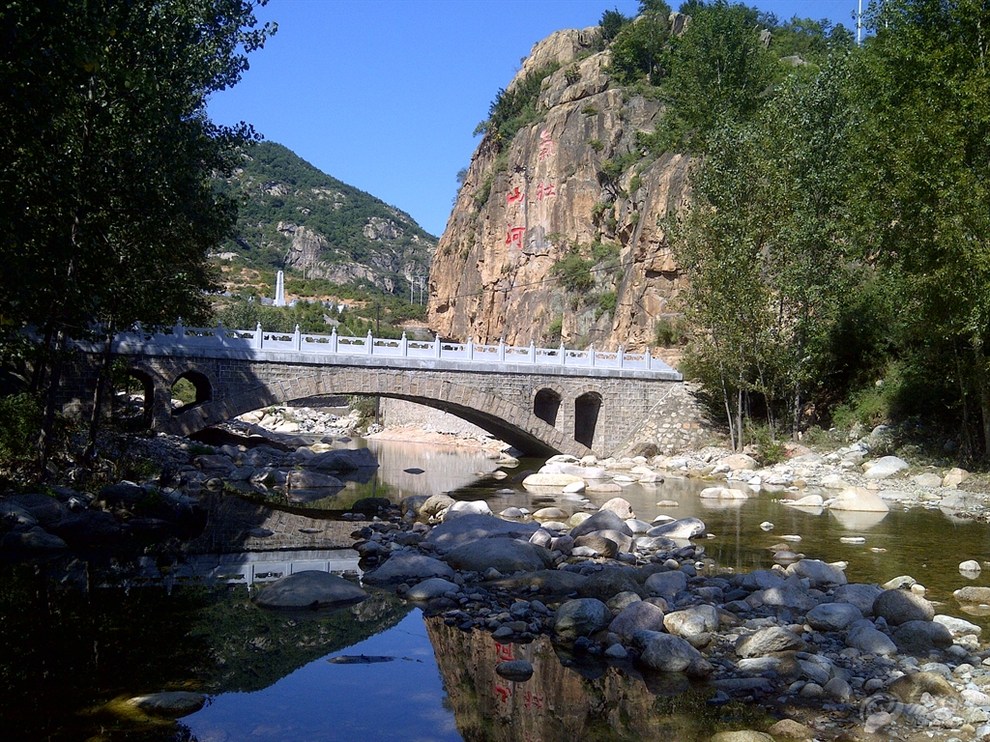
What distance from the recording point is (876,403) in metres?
24.4

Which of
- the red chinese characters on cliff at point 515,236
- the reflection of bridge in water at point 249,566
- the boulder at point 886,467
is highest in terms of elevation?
→ the red chinese characters on cliff at point 515,236

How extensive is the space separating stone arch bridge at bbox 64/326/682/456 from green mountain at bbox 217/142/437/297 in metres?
63.5

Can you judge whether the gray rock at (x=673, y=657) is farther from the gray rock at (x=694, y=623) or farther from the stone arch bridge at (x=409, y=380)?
the stone arch bridge at (x=409, y=380)

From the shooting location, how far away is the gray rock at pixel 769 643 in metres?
7.42

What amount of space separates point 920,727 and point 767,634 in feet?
5.67

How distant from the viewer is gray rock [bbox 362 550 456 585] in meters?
10.6

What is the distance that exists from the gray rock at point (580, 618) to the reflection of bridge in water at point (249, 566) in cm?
396

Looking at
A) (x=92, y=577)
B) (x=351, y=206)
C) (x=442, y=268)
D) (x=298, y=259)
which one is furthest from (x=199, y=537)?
(x=351, y=206)

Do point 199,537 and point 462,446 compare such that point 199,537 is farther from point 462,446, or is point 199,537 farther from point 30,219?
point 462,446

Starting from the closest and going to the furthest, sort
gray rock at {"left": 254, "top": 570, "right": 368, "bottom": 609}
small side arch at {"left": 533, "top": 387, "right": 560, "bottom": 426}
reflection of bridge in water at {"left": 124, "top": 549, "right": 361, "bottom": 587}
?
1. gray rock at {"left": 254, "top": 570, "right": 368, "bottom": 609}
2. reflection of bridge in water at {"left": 124, "top": 549, "right": 361, "bottom": 587}
3. small side arch at {"left": 533, "top": 387, "right": 560, "bottom": 426}

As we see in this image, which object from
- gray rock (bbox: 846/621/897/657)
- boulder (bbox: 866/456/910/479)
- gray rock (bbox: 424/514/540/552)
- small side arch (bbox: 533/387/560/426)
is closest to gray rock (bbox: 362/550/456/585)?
gray rock (bbox: 424/514/540/552)

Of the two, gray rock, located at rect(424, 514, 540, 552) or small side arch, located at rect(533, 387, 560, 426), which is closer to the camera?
gray rock, located at rect(424, 514, 540, 552)

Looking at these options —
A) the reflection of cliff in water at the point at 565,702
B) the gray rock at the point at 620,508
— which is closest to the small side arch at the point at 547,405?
the gray rock at the point at 620,508

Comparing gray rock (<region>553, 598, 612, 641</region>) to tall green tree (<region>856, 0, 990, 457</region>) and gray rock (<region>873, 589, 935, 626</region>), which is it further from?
tall green tree (<region>856, 0, 990, 457</region>)
